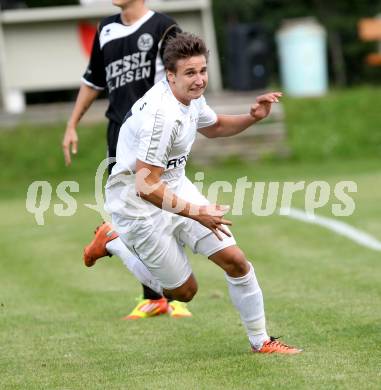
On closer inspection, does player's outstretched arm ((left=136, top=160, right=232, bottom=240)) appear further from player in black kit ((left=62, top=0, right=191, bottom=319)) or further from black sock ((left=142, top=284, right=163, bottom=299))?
black sock ((left=142, top=284, right=163, bottom=299))

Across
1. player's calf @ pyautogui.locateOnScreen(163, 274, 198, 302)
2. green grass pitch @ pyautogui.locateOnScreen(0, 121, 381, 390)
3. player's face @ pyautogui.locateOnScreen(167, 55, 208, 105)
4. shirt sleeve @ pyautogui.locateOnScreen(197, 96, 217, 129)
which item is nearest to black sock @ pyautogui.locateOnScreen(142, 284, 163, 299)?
green grass pitch @ pyautogui.locateOnScreen(0, 121, 381, 390)

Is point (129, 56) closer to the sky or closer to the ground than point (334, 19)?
closer to the sky

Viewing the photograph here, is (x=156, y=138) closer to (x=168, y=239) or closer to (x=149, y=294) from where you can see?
(x=168, y=239)

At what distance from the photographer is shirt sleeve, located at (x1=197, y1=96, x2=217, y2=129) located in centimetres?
610

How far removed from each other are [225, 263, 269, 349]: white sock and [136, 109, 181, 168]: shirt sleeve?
0.78 metres

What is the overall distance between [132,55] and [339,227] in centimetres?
458

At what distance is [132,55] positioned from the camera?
7176 millimetres

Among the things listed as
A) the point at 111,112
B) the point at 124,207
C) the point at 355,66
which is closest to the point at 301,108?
the point at 355,66

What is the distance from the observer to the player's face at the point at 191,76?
5.57 metres

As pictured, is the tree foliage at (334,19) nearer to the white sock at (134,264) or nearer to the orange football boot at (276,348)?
the white sock at (134,264)

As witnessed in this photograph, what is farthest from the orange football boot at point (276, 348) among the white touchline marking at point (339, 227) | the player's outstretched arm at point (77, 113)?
the white touchline marking at point (339, 227)

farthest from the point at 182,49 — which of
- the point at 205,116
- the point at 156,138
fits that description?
the point at 205,116

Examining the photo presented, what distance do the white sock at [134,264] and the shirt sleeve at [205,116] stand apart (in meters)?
0.85

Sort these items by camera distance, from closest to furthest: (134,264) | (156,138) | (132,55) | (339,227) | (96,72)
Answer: (156,138)
(134,264)
(132,55)
(96,72)
(339,227)
